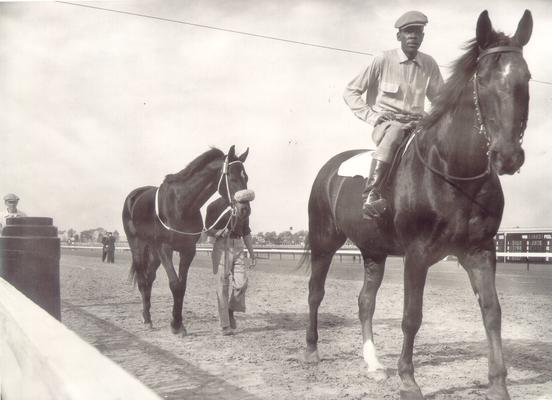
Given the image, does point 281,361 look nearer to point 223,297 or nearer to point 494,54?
point 223,297

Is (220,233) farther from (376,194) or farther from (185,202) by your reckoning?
(376,194)

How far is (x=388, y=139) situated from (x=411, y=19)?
93cm

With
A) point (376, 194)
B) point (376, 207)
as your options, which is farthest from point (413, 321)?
point (376, 194)

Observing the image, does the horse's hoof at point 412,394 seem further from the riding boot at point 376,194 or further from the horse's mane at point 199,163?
the horse's mane at point 199,163

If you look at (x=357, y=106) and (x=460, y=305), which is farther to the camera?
(x=460, y=305)

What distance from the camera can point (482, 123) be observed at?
3.64 metres

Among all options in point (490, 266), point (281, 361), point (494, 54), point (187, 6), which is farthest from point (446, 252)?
point (187, 6)

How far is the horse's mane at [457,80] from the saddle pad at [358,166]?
0.81 meters

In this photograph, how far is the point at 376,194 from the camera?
4.49 meters

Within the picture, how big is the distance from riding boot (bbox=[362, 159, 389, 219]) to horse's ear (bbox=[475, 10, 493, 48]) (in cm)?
115

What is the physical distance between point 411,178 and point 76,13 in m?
3.29

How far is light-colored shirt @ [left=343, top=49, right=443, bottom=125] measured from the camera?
4750 millimetres

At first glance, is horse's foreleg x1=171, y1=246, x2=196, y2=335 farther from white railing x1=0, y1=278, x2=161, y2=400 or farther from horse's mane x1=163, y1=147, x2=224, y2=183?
white railing x1=0, y1=278, x2=161, y2=400

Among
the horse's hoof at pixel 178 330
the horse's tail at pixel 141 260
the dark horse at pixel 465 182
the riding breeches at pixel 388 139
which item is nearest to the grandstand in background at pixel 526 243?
the horse's tail at pixel 141 260
